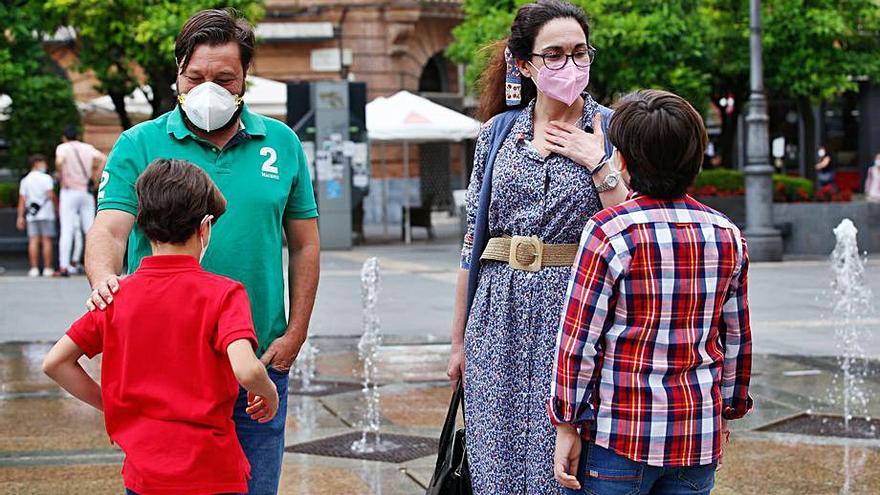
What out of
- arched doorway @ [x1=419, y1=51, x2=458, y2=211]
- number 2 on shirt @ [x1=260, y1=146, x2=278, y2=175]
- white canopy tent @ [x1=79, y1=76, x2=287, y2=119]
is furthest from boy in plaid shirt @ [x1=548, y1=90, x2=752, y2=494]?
arched doorway @ [x1=419, y1=51, x2=458, y2=211]

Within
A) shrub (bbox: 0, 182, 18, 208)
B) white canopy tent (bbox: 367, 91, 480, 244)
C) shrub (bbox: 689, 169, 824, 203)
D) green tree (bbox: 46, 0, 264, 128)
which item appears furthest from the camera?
white canopy tent (bbox: 367, 91, 480, 244)

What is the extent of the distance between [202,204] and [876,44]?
2328 cm

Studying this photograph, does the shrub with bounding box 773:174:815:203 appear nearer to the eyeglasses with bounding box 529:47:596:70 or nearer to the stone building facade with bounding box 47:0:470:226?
the stone building facade with bounding box 47:0:470:226

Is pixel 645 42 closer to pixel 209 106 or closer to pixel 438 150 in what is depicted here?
pixel 438 150

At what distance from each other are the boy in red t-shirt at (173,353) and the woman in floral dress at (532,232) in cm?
79

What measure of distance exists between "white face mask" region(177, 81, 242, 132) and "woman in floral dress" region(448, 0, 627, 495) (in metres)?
0.76

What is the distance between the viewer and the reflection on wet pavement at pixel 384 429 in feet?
18.9

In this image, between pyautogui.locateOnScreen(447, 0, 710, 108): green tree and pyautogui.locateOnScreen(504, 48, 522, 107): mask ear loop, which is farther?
pyautogui.locateOnScreen(447, 0, 710, 108): green tree

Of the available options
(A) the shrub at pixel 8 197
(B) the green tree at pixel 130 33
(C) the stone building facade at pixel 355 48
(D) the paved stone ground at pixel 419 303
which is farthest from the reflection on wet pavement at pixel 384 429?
(C) the stone building facade at pixel 355 48

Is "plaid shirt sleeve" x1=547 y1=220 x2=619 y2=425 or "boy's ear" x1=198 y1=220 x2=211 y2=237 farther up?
"boy's ear" x1=198 y1=220 x2=211 y2=237

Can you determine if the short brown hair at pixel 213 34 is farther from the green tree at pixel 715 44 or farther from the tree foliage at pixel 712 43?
the tree foliage at pixel 712 43

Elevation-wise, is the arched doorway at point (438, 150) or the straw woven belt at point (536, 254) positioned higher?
the arched doorway at point (438, 150)

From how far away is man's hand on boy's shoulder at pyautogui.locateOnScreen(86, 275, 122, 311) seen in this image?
3016mm

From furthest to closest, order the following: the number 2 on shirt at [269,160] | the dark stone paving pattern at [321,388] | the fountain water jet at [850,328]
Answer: the dark stone paving pattern at [321,388] → the fountain water jet at [850,328] → the number 2 on shirt at [269,160]
